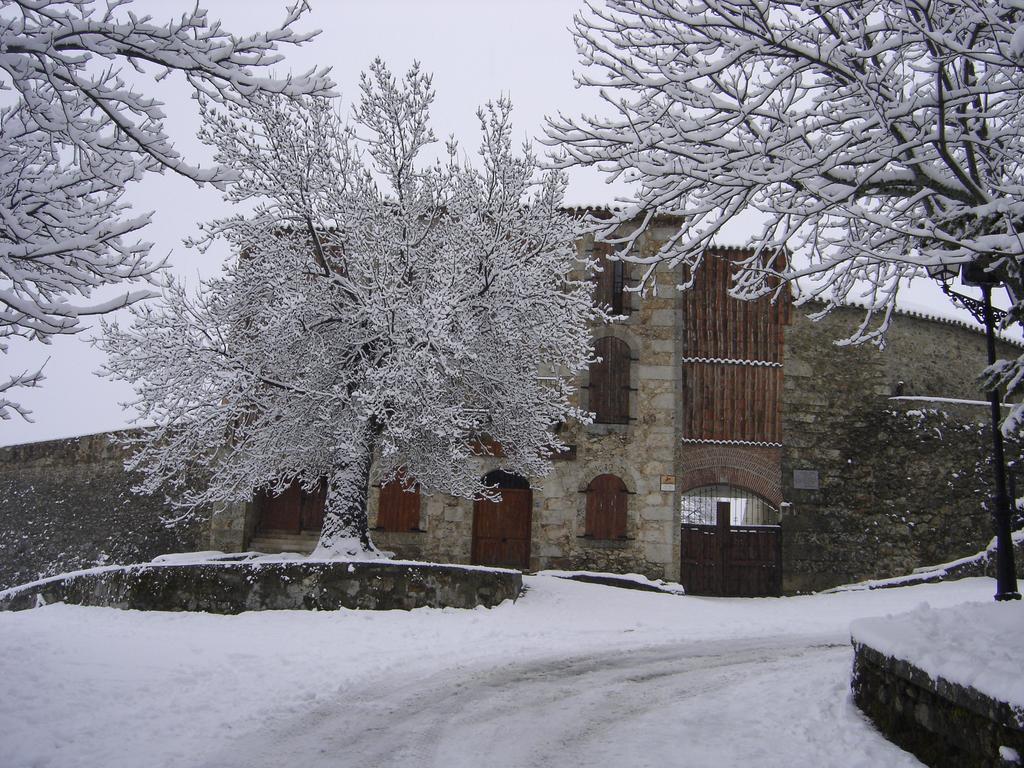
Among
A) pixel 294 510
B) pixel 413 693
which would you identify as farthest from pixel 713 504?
pixel 413 693

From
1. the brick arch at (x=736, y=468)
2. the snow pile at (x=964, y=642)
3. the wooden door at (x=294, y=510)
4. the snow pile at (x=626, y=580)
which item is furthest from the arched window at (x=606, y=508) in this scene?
the snow pile at (x=964, y=642)

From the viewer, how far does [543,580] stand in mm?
14219

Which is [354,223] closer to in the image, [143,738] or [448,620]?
[448,620]

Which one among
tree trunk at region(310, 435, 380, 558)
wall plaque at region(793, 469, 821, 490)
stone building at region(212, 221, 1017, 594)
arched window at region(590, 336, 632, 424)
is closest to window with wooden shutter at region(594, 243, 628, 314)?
stone building at region(212, 221, 1017, 594)

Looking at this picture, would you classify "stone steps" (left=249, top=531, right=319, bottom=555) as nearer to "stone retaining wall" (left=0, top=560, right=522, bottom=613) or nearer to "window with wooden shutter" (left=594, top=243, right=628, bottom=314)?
"stone retaining wall" (left=0, top=560, right=522, bottom=613)

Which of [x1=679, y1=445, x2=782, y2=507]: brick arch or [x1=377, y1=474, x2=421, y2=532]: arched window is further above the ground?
[x1=679, y1=445, x2=782, y2=507]: brick arch

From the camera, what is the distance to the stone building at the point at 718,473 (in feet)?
56.8

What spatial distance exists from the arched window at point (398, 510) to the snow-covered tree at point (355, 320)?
155 inches

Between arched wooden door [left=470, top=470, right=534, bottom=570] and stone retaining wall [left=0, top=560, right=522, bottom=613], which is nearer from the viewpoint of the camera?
stone retaining wall [left=0, top=560, right=522, bottom=613]

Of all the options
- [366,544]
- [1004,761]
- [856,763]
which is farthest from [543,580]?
[1004,761]

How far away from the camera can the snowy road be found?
4867 millimetres

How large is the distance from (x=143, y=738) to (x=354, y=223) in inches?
357

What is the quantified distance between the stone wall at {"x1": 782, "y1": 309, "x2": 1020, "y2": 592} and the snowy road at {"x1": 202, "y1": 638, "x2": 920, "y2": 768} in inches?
427

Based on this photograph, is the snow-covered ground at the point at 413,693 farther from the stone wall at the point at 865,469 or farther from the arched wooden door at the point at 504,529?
the stone wall at the point at 865,469
